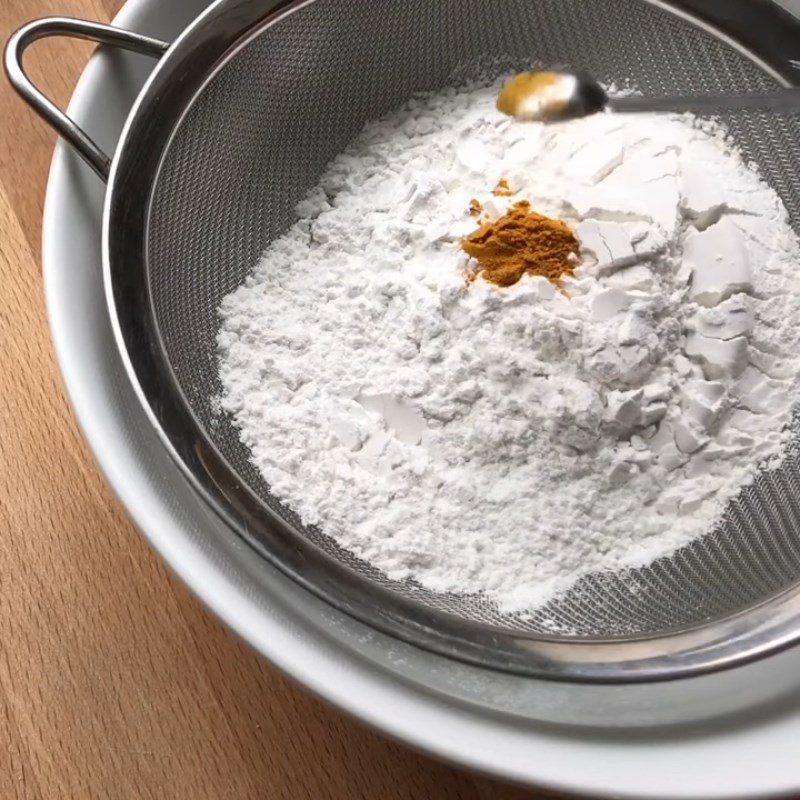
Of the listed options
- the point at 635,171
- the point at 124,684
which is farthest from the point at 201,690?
the point at 635,171

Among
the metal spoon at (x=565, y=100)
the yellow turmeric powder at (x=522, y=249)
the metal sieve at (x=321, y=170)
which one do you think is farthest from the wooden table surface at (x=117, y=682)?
the metal spoon at (x=565, y=100)

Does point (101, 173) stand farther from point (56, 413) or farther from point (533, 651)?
point (533, 651)

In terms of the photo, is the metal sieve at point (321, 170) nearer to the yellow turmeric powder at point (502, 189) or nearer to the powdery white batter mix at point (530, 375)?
the powdery white batter mix at point (530, 375)

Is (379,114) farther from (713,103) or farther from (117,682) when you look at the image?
(117,682)

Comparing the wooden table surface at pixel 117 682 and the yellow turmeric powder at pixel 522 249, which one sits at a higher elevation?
the yellow turmeric powder at pixel 522 249

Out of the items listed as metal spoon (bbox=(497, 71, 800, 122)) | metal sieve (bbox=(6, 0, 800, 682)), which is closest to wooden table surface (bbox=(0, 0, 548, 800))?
metal sieve (bbox=(6, 0, 800, 682))

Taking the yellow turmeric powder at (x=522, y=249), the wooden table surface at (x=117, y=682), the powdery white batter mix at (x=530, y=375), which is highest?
the yellow turmeric powder at (x=522, y=249)

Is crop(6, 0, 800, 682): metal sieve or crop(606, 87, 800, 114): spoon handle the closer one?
crop(6, 0, 800, 682): metal sieve

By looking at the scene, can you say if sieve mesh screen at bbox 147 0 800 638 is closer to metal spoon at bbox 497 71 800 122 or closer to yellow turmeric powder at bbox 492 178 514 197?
metal spoon at bbox 497 71 800 122

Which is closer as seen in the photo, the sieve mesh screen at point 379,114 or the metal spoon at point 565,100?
the sieve mesh screen at point 379,114
